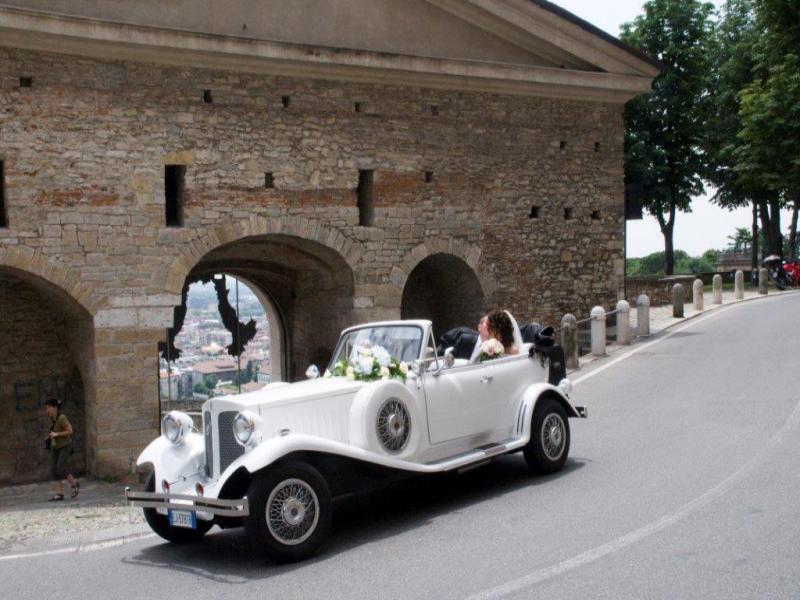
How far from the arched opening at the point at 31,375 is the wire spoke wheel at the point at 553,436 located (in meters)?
9.12

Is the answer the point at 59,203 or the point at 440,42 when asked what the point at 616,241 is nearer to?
the point at 440,42

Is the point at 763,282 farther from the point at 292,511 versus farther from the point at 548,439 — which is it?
the point at 292,511

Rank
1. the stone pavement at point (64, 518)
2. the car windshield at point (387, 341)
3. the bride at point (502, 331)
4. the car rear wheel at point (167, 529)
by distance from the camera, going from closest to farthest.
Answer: the car rear wheel at point (167, 529), the stone pavement at point (64, 518), the car windshield at point (387, 341), the bride at point (502, 331)

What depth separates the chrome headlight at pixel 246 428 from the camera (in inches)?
261

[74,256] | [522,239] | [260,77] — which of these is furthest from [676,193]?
[74,256]

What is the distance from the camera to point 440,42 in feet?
54.6

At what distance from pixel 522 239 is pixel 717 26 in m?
25.6

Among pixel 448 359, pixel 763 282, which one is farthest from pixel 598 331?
pixel 763 282

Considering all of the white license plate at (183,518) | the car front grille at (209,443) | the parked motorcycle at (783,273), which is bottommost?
the white license plate at (183,518)

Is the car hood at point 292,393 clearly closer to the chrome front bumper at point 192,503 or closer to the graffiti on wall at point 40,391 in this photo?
the chrome front bumper at point 192,503

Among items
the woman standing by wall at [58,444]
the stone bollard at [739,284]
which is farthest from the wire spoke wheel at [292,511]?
the stone bollard at [739,284]

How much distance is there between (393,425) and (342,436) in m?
0.46

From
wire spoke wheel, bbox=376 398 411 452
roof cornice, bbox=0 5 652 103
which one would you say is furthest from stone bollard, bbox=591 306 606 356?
wire spoke wheel, bbox=376 398 411 452

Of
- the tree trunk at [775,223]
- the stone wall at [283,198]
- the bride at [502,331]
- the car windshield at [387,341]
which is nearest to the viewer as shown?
the car windshield at [387,341]
